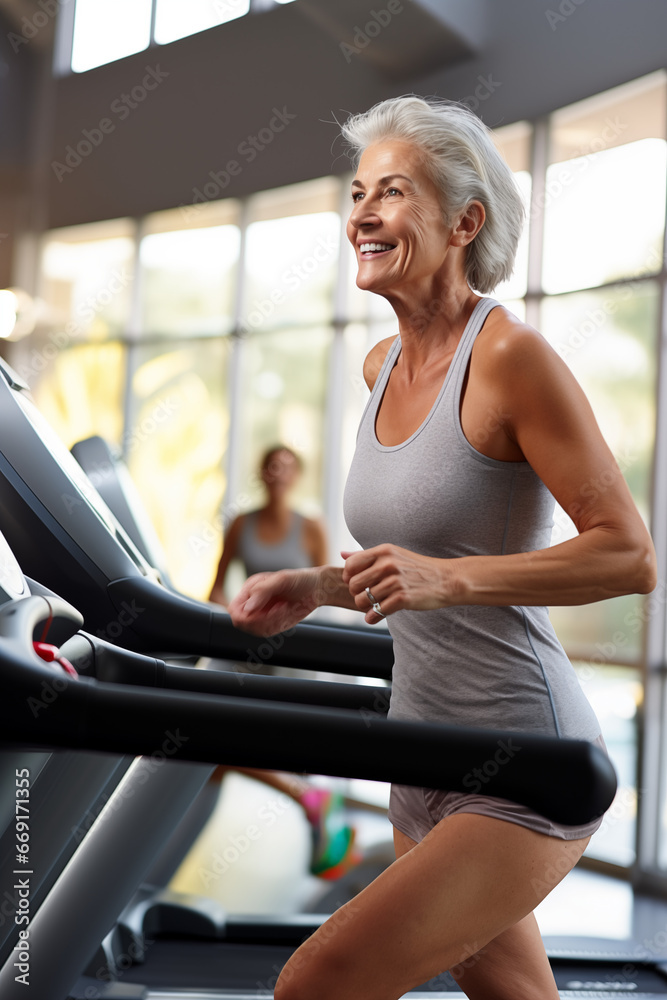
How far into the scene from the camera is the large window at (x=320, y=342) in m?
3.93

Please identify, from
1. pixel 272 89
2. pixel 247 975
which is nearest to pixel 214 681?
pixel 247 975

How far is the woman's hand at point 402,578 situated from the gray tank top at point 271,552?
304 cm

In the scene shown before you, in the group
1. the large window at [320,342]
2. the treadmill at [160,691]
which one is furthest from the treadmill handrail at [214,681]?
the large window at [320,342]

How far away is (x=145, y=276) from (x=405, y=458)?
5529 mm

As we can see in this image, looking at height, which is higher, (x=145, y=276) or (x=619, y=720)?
(x=145, y=276)

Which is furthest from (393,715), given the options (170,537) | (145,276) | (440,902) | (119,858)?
(145,276)

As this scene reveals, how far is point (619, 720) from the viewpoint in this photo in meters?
3.99

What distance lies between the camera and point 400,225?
1139 mm

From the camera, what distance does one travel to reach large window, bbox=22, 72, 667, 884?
393cm

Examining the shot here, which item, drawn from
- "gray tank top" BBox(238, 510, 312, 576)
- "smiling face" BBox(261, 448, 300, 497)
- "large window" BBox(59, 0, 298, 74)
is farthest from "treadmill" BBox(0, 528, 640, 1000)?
"large window" BBox(59, 0, 298, 74)

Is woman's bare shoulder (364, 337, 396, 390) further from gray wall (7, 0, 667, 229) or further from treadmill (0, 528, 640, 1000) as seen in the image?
gray wall (7, 0, 667, 229)

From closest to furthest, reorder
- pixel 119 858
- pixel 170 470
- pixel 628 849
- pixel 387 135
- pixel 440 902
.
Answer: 1. pixel 440 902
2. pixel 387 135
3. pixel 119 858
4. pixel 628 849
5. pixel 170 470

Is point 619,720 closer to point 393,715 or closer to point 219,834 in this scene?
point 219,834

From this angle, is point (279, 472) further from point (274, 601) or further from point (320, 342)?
point (274, 601)
